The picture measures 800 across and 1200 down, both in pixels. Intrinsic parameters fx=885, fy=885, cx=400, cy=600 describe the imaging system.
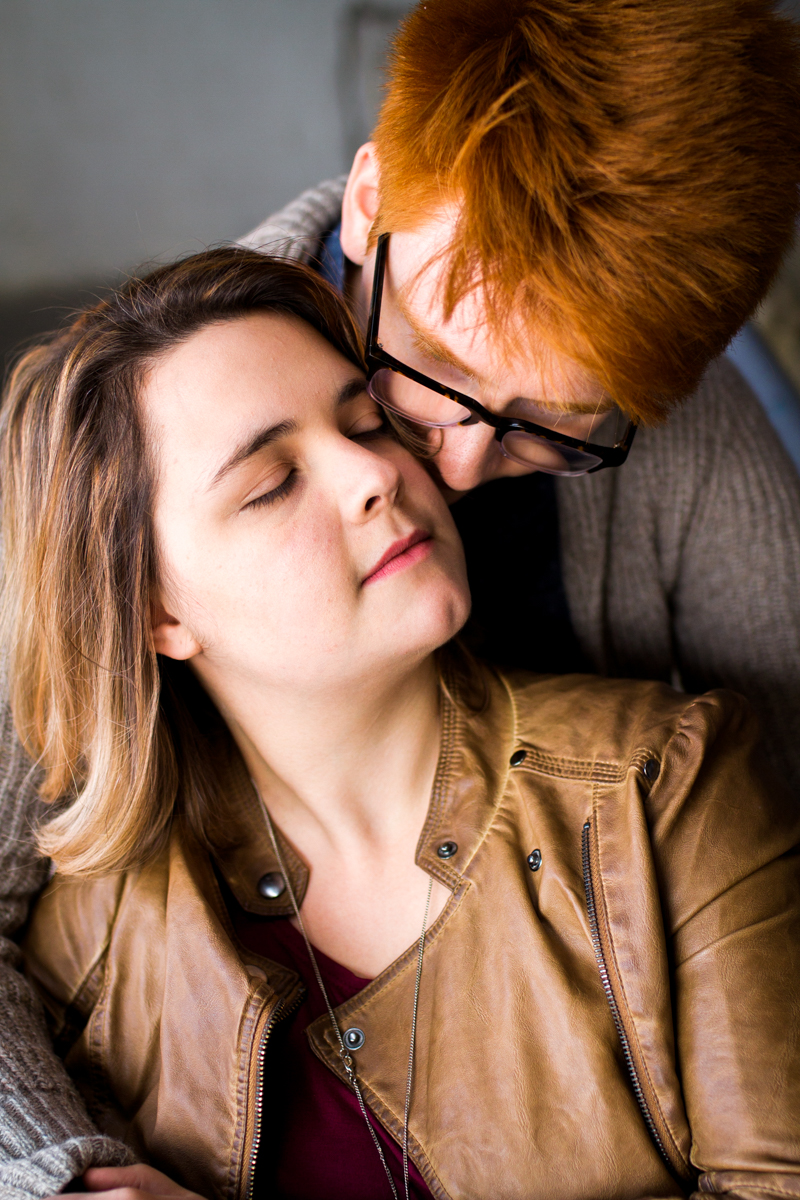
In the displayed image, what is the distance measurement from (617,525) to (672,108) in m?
1.03

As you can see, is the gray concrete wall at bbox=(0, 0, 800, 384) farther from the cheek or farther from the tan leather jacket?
the tan leather jacket

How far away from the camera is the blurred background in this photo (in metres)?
2.54

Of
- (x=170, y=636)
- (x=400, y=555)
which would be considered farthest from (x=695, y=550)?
(x=170, y=636)

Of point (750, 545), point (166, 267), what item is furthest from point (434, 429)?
point (750, 545)

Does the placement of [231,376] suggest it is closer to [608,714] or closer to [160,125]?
[608,714]

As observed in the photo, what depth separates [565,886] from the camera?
1.21 metres

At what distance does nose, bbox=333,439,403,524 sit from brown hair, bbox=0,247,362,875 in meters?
0.28

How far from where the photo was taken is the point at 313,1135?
1231 mm

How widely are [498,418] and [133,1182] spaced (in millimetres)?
1083

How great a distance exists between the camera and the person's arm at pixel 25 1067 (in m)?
1.11

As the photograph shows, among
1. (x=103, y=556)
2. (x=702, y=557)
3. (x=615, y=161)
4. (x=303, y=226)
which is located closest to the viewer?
(x=615, y=161)

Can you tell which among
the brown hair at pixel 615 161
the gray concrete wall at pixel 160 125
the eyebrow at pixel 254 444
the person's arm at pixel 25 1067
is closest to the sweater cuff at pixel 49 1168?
the person's arm at pixel 25 1067

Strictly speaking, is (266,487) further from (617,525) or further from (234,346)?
(617,525)

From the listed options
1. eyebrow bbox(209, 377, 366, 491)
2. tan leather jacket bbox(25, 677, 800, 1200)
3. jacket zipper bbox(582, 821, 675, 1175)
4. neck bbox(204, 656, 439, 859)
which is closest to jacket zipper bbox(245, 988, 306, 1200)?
tan leather jacket bbox(25, 677, 800, 1200)
